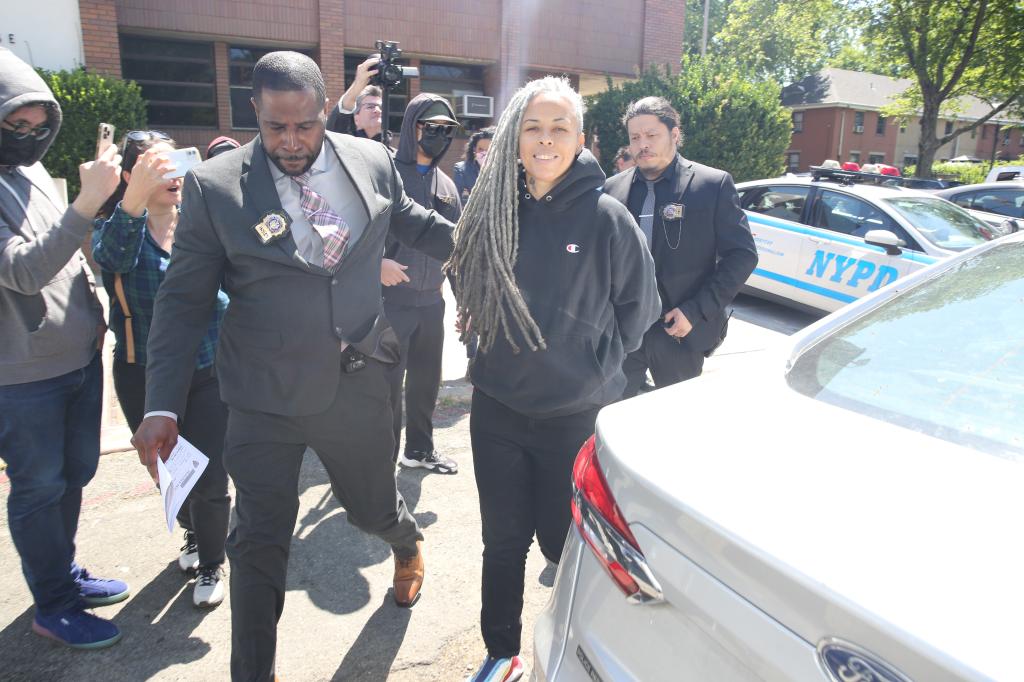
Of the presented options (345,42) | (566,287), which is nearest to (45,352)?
(566,287)

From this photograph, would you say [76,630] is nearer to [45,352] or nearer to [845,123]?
[45,352]

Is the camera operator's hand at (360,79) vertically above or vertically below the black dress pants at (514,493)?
above

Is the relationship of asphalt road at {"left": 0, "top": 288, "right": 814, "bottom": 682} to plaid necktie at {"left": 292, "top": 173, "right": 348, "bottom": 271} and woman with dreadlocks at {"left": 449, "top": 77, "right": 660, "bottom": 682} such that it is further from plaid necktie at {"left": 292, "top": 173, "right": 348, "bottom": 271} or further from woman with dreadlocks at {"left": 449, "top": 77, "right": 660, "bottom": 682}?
plaid necktie at {"left": 292, "top": 173, "right": 348, "bottom": 271}

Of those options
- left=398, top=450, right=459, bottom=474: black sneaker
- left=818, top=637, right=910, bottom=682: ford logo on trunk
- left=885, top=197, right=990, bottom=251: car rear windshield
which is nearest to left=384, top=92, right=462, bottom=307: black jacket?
left=398, top=450, right=459, bottom=474: black sneaker

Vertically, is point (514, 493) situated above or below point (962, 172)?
below

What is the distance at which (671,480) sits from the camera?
1323 millimetres

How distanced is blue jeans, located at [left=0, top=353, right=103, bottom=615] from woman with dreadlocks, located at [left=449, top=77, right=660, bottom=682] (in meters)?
1.48

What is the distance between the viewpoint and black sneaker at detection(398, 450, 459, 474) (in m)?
4.13

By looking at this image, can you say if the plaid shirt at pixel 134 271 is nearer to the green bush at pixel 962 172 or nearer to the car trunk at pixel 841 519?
the car trunk at pixel 841 519

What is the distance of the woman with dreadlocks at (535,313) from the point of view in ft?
7.51

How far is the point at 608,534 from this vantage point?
4.77 feet

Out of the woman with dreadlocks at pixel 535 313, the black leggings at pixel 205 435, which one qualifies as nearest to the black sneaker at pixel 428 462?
the black leggings at pixel 205 435

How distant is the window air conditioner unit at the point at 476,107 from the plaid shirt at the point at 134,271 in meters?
13.7

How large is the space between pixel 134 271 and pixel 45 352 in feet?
1.56
